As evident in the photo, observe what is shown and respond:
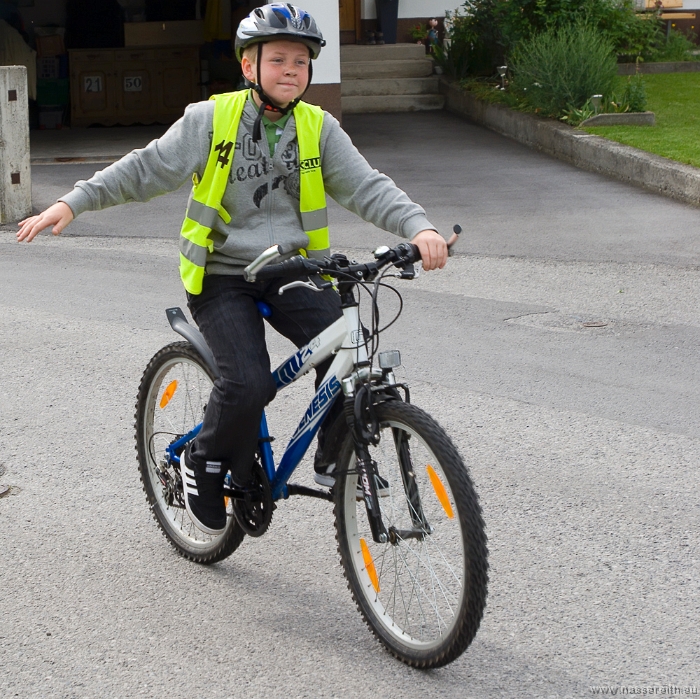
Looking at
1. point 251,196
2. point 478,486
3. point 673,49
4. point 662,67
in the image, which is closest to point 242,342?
point 251,196

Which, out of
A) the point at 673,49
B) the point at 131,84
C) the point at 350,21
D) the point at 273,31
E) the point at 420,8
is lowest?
the point at 273,31

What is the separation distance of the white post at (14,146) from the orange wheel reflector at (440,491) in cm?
929

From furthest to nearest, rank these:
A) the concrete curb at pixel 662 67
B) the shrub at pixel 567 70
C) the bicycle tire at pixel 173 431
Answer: the concrete curb at pixel 662 67 < the shrub at pixel 567 70 < the bicycle tire at pixel 173 431

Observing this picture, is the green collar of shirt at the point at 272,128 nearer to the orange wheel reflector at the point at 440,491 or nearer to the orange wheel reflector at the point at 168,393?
the orange wheel reflector at the point at 168,393

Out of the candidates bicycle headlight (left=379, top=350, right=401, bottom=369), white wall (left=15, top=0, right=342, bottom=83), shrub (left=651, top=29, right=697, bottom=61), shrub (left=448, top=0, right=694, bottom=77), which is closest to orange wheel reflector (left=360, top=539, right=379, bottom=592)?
bicycle headlight (left=379, top=350, right=401, bottom=369)

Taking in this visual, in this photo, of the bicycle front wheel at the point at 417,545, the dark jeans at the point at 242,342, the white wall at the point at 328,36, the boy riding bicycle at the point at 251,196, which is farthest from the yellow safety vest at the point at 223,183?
the white wall at the point at 328,36

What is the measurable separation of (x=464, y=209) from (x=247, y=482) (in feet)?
27.9

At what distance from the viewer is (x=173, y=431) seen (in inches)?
179

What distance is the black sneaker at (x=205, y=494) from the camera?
409cm

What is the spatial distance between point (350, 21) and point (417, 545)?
2185cm

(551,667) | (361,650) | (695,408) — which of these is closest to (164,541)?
(361,650)

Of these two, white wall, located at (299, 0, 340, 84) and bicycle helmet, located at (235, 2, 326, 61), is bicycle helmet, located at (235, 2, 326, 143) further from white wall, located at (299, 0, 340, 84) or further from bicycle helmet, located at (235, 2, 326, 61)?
white wall, located at (299, 0, 340, 84)

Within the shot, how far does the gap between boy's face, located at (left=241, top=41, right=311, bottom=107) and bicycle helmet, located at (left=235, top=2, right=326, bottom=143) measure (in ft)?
0.07

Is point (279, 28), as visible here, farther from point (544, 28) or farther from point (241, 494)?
point (544, 28)
